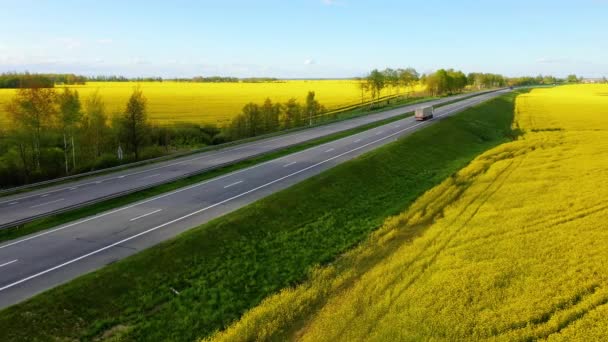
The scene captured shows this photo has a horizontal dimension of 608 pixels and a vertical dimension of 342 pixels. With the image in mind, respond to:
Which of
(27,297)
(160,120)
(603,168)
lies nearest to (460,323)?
(27,297)

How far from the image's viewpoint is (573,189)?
95.7 ft

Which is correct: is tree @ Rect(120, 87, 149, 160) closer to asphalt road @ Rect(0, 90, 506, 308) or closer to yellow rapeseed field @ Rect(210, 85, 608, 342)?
asphalt road @ Rect(0, 90, 506, 308)

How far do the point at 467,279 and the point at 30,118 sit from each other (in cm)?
3467

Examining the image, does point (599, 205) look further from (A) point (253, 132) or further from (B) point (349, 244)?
(A) point (253, 132)

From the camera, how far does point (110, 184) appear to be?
29484 millimetres

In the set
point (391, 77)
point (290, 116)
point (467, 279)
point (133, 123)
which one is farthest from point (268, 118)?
point (391, 77)

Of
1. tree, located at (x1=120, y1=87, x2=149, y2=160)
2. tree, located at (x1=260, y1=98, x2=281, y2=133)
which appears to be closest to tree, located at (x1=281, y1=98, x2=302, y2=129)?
tree, located at (x1=260, y1=98, x2=281, y2=133)

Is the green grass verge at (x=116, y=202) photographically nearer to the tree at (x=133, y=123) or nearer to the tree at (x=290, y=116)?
the tree at (x=133, y=123)

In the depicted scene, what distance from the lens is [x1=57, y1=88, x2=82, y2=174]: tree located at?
36.7 metres

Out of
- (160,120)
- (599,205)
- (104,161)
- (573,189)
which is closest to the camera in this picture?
(599,205)

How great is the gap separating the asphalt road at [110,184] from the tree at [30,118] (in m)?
7.36

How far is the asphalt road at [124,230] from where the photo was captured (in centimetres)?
1578

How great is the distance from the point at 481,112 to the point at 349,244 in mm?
68146

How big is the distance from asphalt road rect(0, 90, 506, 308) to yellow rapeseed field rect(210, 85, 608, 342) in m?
7.09
